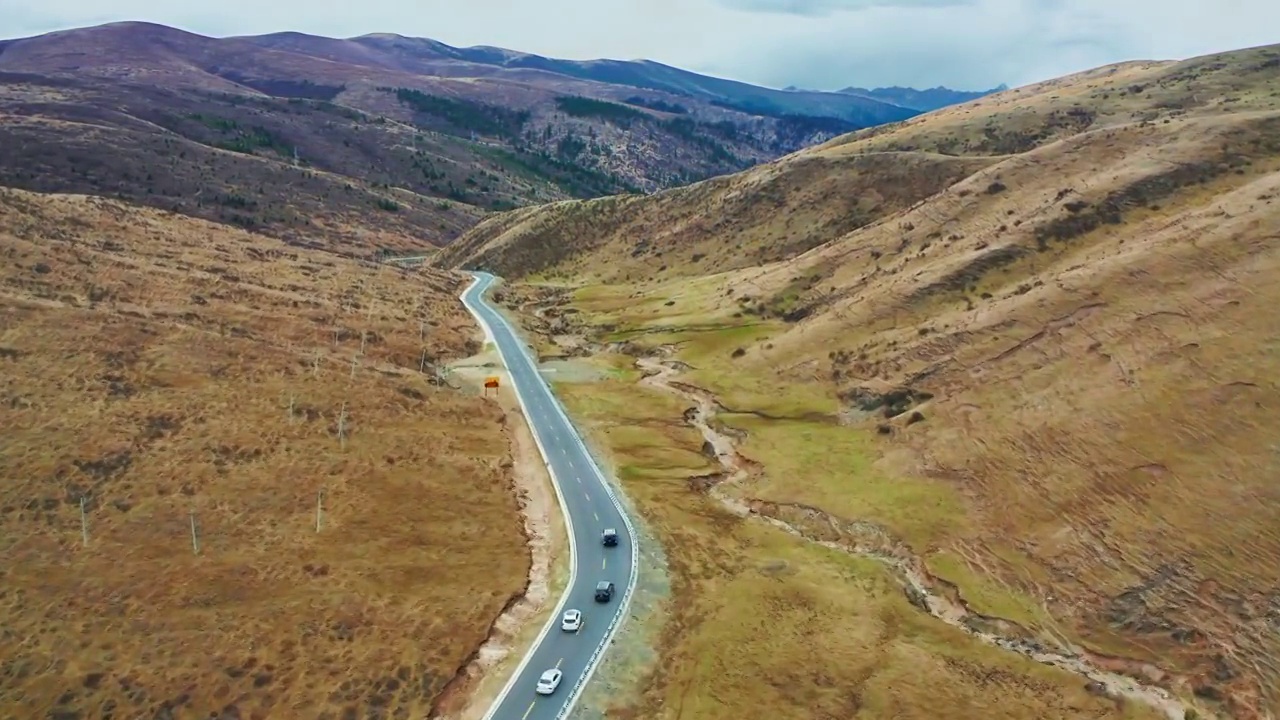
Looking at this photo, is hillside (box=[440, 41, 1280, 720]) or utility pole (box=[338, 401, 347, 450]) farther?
utility pole (box=[338, 401, 347, 450])

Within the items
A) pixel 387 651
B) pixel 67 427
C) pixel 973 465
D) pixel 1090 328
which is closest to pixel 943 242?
pixel 1090 328

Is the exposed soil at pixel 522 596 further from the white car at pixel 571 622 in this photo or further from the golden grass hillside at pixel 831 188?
the golden grass hillside at pixel 831 188

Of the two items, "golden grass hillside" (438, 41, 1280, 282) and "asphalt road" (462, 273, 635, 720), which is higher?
"golden grass hillside" (438, 41, 1280, 282)

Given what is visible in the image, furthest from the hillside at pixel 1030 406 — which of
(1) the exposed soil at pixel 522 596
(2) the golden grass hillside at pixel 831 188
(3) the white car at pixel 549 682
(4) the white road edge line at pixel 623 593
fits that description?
(2) the golden grass hillside at pixel 831 188

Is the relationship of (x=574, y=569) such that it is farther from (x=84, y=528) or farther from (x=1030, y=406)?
(x=1030, y=406)

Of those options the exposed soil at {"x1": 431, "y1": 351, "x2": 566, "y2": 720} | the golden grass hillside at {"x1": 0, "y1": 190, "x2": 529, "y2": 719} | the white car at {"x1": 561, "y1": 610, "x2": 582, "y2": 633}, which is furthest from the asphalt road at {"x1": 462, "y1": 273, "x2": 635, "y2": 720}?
the golden grass hillside at {"x1": 0, "y1": 190, "x2": 529, "y2": 719}

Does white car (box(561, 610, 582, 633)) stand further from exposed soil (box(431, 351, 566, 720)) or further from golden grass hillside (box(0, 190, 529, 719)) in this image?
golden grass hillside (box(0, 190, 529, 719))
